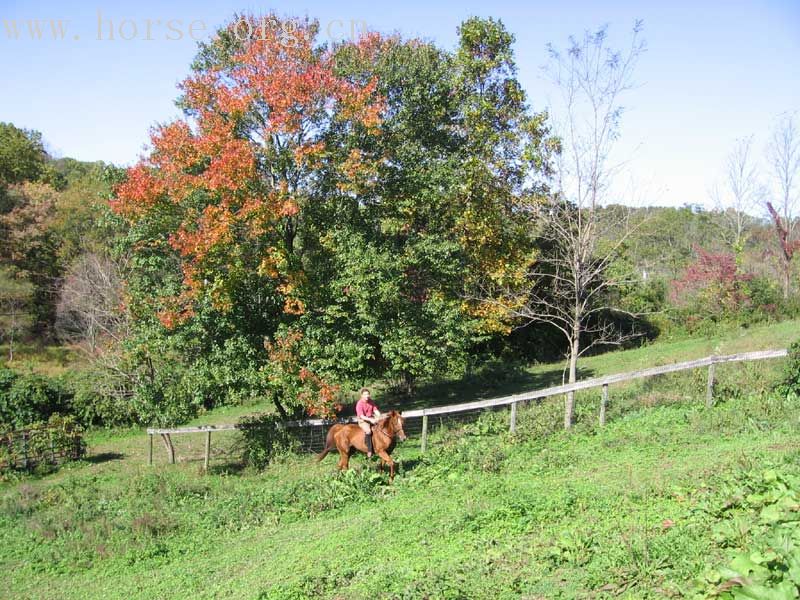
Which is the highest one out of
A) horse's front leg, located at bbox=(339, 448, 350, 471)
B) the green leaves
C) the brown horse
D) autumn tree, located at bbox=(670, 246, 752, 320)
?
autumn tree, located at bbox=(670, 246, 752, 320)

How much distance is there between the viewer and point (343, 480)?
13.8 metres

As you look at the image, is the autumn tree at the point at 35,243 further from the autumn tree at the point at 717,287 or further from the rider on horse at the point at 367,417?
the autumn tree at the point at 717,287

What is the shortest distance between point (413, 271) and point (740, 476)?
48.3 ft

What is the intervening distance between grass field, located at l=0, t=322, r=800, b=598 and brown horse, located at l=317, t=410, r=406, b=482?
0.60 metres

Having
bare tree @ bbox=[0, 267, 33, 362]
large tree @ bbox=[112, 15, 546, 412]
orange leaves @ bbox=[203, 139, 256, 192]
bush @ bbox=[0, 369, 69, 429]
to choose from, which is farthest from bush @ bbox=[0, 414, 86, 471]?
bare tree @ bbox=[0, 267, 33, 362]

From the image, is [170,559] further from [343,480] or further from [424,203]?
[424,203]

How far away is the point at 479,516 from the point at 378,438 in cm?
540

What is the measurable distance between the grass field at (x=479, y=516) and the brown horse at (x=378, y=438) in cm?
60

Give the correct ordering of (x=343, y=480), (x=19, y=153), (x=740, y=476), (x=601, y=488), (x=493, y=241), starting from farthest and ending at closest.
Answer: (x=19, y=153)
(x=493, y=241)
(x=343, y=480)
(x=601, y=488)
(x=740, y=476)

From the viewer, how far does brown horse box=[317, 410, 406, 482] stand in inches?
573

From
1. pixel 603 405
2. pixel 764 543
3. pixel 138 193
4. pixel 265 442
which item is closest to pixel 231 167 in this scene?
pixel 138 193

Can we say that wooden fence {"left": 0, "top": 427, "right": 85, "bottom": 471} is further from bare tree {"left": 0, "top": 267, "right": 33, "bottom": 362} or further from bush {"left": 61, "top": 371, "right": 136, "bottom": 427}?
bare tree {"left": 0, "top": 267, "right": 33, "bottom": 362}

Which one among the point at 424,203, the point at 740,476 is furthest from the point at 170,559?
the point at 424,203

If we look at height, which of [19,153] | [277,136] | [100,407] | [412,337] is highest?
[19,153]
